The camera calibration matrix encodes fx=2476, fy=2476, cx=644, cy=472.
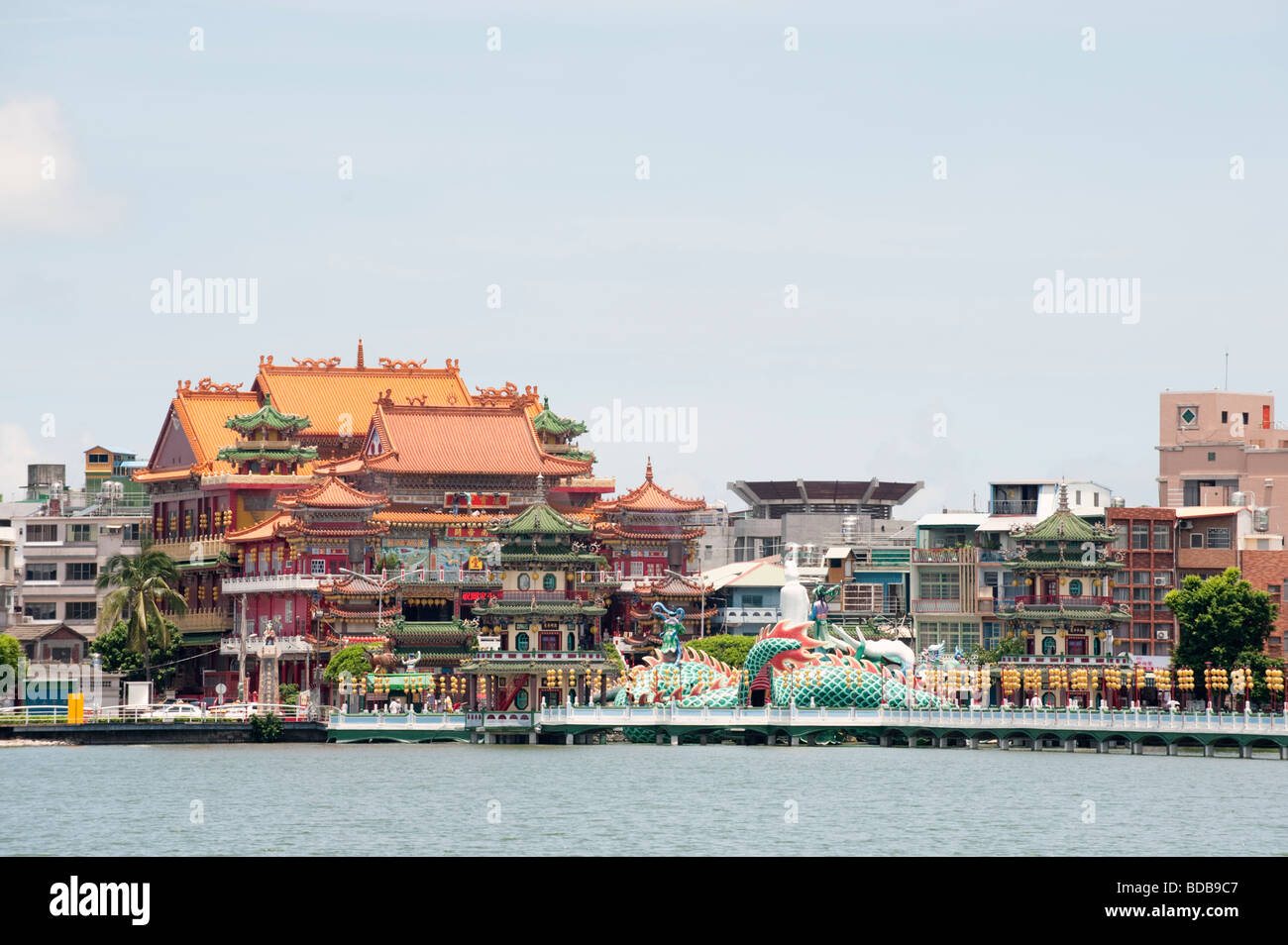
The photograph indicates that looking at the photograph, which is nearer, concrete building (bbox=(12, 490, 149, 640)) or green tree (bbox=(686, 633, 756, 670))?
green tree (bbox=(686, 633, 756, 670))

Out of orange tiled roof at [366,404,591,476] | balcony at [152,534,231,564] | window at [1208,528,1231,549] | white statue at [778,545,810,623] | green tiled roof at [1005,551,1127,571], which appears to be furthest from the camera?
balcony at [152,534,231,564]

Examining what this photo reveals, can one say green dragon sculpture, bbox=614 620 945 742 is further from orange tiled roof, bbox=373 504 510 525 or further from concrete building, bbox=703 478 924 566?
concrete building, bbox=703 478 924 566

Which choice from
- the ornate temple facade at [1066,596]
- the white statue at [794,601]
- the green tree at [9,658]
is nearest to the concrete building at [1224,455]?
the ornate temple facade at [1066,596]

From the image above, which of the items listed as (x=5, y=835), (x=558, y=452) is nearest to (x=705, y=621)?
(x=558, y=452)

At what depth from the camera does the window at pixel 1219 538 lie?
388 feet

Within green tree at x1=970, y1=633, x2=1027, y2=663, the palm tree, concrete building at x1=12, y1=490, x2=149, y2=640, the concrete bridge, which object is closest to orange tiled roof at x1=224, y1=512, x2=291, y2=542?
the palm tree

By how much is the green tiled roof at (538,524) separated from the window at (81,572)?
1420 inches

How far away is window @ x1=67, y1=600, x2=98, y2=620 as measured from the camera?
433 feet

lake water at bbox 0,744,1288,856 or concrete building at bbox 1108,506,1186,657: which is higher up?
concrete building at bbox 1108,506,1186,657

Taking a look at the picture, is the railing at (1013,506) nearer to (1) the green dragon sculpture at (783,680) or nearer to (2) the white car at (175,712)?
(1) the green dragon sculpture at (783,680)

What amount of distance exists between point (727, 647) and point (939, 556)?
16332 mm

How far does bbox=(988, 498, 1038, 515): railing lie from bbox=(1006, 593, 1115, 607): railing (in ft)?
91.2

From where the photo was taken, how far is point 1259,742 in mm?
92312
